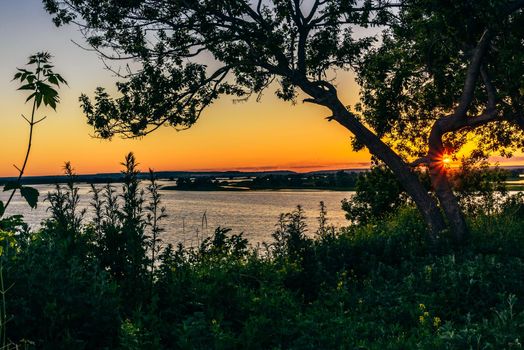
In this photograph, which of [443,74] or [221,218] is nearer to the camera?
[443,74]

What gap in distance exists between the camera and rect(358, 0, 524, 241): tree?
1144 centimetres

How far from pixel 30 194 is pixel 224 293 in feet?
14.5

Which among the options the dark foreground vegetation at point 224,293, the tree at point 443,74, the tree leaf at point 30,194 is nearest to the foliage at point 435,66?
the tree at point 443,74

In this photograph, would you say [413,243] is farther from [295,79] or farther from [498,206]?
[498,206]

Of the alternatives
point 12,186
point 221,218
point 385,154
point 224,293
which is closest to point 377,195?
point 385,154

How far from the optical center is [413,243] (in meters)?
12.2

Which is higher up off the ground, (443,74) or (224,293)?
(443,74)

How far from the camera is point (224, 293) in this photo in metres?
7.27

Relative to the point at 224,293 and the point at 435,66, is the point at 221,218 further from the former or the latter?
the point at 224,293

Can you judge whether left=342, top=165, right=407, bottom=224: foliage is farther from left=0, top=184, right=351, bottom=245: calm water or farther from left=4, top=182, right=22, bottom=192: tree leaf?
left=4, top=182, right=22, bottom=192: tree leaf

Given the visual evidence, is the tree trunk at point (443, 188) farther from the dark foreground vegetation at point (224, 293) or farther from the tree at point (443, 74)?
the dark foreground vegetation at point (224, 293)

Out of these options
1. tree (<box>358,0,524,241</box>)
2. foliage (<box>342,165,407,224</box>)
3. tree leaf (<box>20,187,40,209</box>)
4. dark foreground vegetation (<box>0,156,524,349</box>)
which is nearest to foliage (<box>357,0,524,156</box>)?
tree (<box>358,0,524,241</box>)

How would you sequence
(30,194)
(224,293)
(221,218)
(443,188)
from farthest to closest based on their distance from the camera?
(221,218) → (443,188) → (224,293) → (30,194)

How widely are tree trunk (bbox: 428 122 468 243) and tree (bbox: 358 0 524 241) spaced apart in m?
0.02
